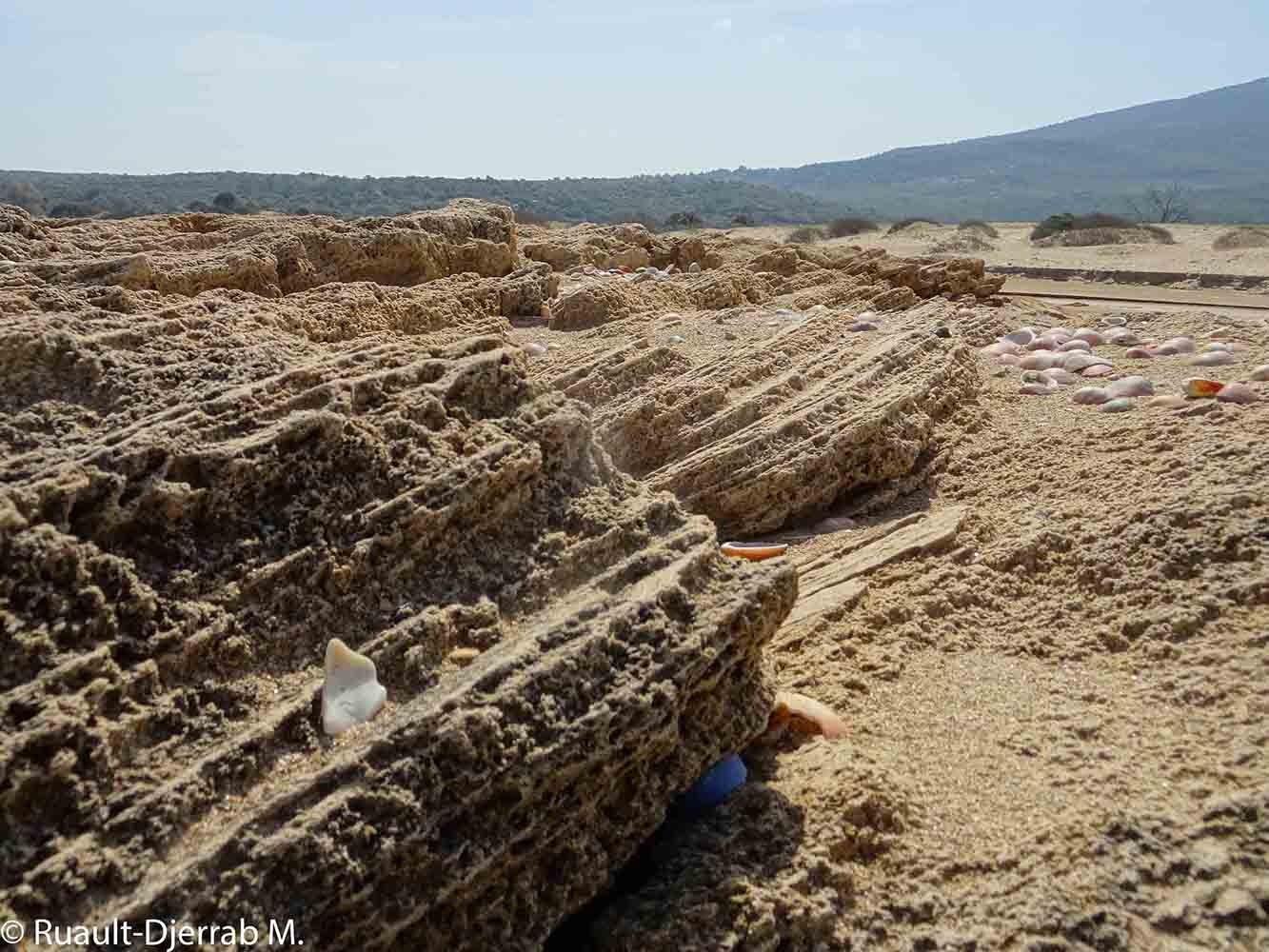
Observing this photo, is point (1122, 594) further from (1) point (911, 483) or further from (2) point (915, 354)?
(2) point (915, 354)

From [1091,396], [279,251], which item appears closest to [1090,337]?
[1091,396]

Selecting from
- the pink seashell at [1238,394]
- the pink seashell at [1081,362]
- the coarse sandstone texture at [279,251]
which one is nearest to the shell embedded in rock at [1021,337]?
the pink seashell at [1081,362]

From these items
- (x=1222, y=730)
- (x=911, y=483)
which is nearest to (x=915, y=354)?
(x=911, y=483)

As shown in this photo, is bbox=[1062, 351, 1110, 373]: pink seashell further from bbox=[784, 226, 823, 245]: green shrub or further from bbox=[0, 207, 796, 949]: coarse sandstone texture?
bbox=[784, 226, 823, 245]: green shrub

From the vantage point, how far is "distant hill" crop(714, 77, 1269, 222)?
10462 centimetres

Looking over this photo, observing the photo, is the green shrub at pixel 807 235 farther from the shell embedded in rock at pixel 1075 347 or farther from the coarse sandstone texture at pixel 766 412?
the coarse sandstone texture at pixel 766 412

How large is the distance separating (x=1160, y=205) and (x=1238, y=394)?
51414mm

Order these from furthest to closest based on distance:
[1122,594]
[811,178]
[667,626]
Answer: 1. [811,178]
2. [1122,594]
3. [667,626]

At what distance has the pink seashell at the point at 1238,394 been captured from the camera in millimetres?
5844

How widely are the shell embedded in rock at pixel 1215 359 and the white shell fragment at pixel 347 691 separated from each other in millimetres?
6602

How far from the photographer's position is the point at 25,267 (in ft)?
16.4

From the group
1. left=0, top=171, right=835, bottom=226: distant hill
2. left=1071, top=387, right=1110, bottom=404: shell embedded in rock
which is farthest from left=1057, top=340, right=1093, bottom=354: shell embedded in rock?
left=0, top=171, right=835, bottom=226: distant hill

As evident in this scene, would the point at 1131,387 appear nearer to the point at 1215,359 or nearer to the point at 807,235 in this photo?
the point at 1215,359

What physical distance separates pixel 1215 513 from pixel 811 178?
196 metres
